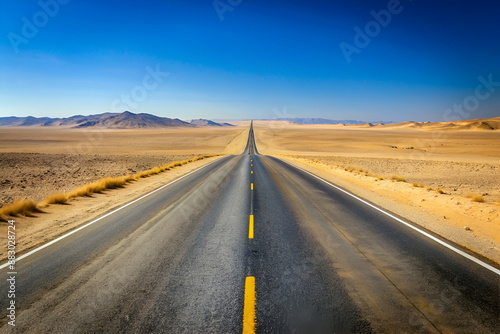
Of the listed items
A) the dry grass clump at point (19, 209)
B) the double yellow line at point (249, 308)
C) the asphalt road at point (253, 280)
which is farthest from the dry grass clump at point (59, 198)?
the double yellow line at point (249, 308)

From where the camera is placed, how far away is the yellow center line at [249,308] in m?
3.33

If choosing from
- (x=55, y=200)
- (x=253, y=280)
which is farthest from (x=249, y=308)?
(x=55, y=200)

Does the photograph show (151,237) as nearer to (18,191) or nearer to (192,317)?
(192,317)

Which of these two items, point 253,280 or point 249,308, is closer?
point 249,308

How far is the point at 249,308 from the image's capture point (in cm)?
372

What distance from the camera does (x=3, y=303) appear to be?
4004 millimetres

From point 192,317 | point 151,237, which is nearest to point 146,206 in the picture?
Answer: point 151,237

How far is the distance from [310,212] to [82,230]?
7.53 metres

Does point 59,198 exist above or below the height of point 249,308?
below

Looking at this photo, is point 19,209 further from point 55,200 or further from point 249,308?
point 249,308

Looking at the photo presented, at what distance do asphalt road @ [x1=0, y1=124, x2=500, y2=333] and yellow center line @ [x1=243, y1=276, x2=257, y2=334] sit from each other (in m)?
0.02

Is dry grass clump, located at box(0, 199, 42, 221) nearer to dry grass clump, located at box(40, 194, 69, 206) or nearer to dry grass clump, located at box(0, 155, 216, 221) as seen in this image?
dry grass clump, located at box(0, 155, 216, 221)

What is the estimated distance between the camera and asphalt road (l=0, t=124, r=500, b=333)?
11.5 feet

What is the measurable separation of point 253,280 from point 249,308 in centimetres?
80
